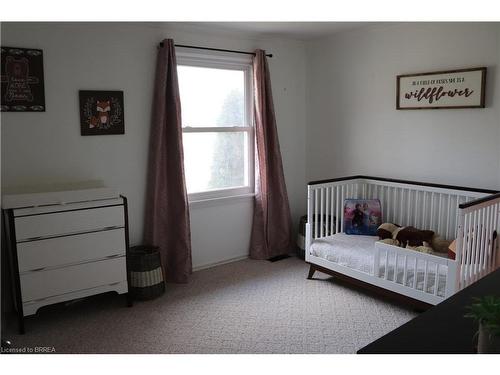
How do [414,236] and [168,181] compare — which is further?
[168,181]

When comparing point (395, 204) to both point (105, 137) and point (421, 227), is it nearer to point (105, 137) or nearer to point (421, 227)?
point (421, 227)

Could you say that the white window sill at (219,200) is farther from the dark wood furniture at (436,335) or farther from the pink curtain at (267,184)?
the dark wood furniture at (436,335)

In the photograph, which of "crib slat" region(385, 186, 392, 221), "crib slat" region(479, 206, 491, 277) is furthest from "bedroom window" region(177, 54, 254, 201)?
"crib slat" region(479, 206, 491, 277)

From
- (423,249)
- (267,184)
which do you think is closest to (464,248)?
(423,249)

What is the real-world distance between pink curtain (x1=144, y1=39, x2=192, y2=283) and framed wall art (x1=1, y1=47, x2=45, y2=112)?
2.79 feet

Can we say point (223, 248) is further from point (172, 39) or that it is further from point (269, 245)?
point (172, 39)

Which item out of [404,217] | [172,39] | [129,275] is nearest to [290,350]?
[129,275]

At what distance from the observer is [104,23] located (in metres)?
3.24

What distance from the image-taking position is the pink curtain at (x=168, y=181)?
11.5 ft

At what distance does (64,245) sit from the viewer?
9.32 ft

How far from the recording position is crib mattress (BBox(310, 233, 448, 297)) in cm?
280

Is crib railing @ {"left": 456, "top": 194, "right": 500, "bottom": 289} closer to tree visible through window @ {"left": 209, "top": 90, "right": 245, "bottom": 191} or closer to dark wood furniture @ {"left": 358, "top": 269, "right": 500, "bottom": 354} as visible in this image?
dark wood furniture @ {"left": 358, "top": 269, "right": 500, "bottom": 354}

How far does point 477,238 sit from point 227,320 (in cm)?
167

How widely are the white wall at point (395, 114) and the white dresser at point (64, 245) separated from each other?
2.20m
